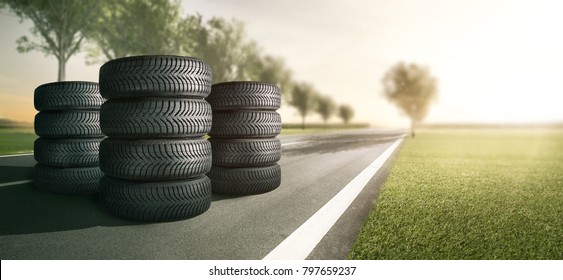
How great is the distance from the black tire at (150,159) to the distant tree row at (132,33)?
1339 cm

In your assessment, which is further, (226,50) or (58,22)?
(226,50)

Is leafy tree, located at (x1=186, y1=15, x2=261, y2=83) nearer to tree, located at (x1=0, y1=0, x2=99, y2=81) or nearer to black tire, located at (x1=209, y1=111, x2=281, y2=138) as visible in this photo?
tree, located at (x1=0, y1=0, x2=99, y2=81)

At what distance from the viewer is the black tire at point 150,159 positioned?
10.2 feet

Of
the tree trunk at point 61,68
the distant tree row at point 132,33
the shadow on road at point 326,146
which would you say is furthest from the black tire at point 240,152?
the tree trunk at point 61,68

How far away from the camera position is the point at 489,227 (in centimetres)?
305

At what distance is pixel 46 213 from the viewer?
11.0 feet

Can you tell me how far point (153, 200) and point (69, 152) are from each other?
6.77 feet

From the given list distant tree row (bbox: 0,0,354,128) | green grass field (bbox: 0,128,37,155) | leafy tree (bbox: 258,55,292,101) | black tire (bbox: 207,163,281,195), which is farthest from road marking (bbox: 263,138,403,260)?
leafy tree (bbox: 258,55,292,101)

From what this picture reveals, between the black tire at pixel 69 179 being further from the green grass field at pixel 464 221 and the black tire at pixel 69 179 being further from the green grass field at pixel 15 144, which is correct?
the green grass field at pixel 15 144

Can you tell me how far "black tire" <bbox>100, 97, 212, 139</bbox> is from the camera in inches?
122

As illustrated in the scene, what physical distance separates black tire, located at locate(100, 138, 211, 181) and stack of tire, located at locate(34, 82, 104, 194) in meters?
1.30

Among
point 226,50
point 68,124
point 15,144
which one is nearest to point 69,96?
point 68,124

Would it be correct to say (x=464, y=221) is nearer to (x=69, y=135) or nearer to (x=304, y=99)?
(x=69, y=135)

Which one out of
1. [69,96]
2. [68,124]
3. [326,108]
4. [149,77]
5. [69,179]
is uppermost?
[326,108]
